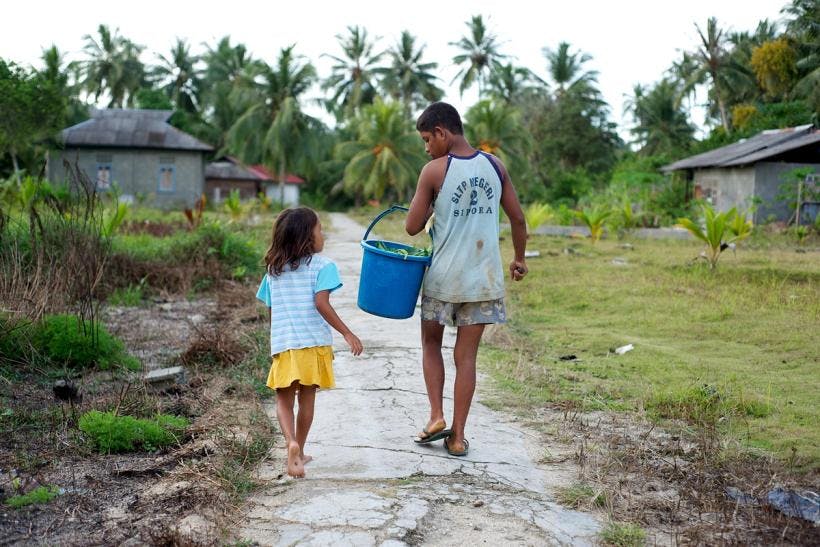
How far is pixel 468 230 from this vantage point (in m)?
→ 4.11

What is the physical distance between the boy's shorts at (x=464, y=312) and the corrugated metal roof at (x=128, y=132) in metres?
34.2

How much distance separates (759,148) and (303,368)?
91.3ft

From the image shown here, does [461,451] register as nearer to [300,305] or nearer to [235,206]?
[300,305]

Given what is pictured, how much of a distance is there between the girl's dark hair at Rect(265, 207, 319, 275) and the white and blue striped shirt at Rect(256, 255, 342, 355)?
0.13 ft

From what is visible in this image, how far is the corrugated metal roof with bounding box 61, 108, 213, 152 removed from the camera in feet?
118

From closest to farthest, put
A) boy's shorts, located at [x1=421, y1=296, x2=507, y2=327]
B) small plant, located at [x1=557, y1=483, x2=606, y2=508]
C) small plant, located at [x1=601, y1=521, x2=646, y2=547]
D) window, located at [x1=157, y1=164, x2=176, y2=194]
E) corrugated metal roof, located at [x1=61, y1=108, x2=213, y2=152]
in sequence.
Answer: small plant, located at [x1=601, y1=521, x2=646, y2=547]
small plant, located at [x1=557, y1=483, x2=606, y2=508]
boy's shorts, located at [x1=421, y1=296, x2=507, y2=327]
corrugated metal roof, located at [x1=61, y1=108, x2=213, y2=152]
window, located at [x1=157, y1=164, x2=176, y2=194]

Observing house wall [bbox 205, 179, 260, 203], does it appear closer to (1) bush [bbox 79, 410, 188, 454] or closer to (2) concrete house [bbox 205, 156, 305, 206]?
Result: (2) concrete house [bbox 205, 156, 305, 206]

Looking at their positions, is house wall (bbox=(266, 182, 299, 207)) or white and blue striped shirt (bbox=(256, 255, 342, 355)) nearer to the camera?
white and blue striped shirt (bbox=(256, 255, 342, 355))

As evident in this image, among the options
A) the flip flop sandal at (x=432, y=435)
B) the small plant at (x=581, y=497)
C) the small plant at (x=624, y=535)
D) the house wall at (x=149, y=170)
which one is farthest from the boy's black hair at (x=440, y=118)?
the house wall at (x=149, y=170)

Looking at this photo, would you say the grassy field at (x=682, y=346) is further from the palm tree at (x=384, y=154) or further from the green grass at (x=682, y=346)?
the palm tree at (x=384, y=154)

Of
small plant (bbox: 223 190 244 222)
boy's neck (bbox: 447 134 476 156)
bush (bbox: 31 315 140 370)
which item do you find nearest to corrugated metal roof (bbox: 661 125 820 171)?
small plant (bbox: 223 190 244 222)

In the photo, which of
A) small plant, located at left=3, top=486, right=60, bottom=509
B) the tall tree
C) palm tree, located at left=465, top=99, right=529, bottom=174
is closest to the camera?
small plant, located at left=3, top=486, right=60, bottom=509

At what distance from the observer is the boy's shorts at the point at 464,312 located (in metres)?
4.17

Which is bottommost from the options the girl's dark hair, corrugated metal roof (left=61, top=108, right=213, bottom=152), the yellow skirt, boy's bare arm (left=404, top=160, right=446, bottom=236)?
the yellow skirt
